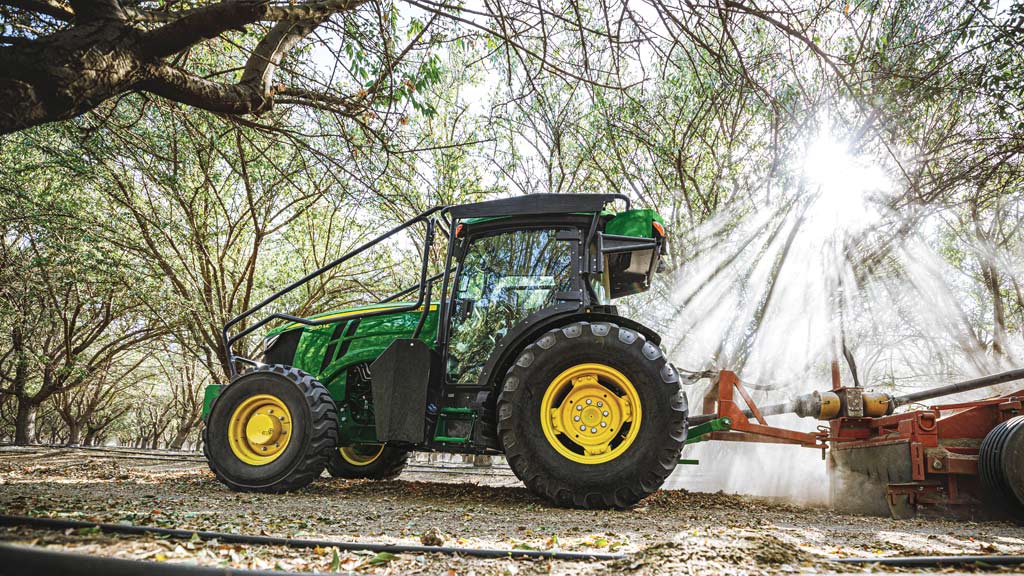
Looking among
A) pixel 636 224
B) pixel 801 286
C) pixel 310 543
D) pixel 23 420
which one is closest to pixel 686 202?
pixel 801 286

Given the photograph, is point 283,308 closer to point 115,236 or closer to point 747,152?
point 115,236

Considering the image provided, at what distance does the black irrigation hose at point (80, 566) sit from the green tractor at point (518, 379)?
291cm

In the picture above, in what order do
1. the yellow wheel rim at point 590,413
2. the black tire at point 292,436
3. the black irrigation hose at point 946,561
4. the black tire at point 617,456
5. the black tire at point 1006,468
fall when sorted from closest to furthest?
1. the black irrigation hose at point 946,561
2. the black tire at point 617,456
3. the yellow wheel rim at point 590,413
4. the black tire at point 1006,468
5. the black tire at point 292,436

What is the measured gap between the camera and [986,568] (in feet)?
8.36

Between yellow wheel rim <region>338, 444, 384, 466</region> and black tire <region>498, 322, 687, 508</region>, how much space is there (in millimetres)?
2822

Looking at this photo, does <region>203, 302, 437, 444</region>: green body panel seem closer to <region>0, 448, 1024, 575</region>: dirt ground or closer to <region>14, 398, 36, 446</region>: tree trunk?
<region>0, 448, 1024, 575</region>: dirt ground

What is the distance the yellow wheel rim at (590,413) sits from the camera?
4.28m

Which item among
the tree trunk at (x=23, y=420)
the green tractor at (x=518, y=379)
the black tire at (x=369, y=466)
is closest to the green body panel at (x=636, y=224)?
the green tractor at (x=518, y=379)

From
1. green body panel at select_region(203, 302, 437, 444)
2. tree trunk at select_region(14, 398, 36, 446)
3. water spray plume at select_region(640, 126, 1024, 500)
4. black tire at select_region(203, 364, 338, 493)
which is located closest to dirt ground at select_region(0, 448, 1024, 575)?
black tire at select_region(203, 364, 338, 493)

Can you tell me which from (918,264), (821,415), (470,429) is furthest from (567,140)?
(470,429)

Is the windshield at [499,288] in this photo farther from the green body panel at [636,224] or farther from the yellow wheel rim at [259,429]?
the yellow wheel rim at [259,429]

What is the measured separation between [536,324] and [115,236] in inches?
458

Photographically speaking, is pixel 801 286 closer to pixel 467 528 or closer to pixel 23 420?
pixel 467 528

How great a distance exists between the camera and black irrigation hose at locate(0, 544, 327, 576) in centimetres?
143
